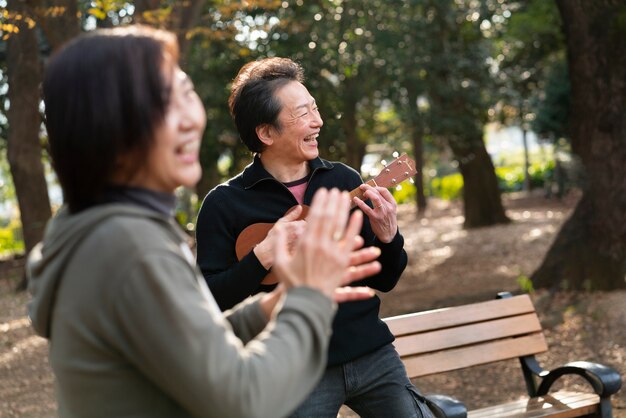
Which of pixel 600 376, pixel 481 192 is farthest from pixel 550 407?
pixel 481 192

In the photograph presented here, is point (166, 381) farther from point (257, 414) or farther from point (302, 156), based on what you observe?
Answer: point (302, 156)

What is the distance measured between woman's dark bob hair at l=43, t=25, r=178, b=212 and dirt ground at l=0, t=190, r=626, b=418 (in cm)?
509

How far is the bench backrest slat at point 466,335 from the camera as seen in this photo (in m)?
4.91

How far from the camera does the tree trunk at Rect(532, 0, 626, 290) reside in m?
9.05

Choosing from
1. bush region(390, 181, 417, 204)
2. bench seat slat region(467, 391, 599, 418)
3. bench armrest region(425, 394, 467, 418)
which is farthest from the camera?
bush region(390, 181, 417, 204)

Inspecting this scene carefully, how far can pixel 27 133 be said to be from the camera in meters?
13.0

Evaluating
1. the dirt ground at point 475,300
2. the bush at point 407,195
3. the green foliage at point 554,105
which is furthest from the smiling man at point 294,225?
the bush at point 407,195

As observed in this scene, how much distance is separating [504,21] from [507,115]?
5.56 m

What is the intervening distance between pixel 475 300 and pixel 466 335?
582 centimetres

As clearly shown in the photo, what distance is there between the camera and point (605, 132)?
30.1 ft

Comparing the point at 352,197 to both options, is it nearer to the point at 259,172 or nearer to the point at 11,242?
the point at 259,172

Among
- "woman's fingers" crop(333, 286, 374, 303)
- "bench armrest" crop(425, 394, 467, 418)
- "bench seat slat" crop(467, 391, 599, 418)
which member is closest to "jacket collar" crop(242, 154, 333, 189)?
"bench armrest" crop(425, 394, 467, 418)

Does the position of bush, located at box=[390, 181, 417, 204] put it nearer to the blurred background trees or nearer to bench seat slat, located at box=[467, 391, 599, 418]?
the blurred background trees

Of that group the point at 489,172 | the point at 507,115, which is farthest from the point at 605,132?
the point at 507,115
